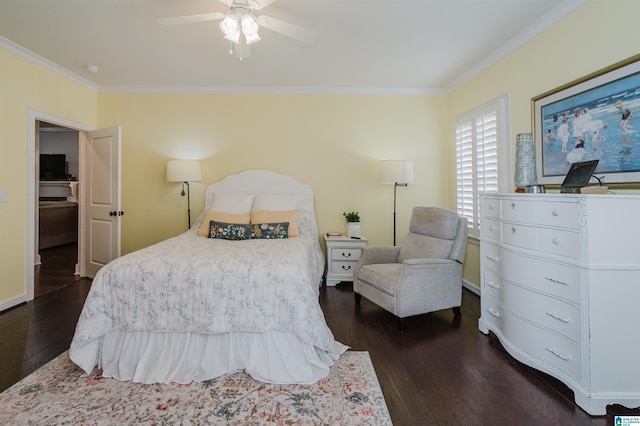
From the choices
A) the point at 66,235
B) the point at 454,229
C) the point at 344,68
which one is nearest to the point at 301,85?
the point at 344,68

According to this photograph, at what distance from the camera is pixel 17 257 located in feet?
10.4

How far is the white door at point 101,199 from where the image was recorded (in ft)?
12.3

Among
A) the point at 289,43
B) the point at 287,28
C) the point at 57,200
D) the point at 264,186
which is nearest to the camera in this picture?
the point at 287,28

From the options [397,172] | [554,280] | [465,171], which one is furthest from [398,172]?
[554,280]

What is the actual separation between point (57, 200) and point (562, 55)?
9.20 metres

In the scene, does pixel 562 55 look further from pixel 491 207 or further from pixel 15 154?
pixel 15 154

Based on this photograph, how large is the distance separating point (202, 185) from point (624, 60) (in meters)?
4.32

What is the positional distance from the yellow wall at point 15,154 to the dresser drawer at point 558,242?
15.7 ft

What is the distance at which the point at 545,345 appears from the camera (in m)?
1.88

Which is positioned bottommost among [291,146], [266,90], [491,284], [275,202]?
[491,284]

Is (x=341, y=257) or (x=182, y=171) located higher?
(x=182, y=171)

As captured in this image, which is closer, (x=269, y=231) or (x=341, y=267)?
(x=269, y=231)

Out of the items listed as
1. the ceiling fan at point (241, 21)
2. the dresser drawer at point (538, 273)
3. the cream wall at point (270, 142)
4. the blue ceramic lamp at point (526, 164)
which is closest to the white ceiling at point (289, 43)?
the cream wall at point (270, 142)

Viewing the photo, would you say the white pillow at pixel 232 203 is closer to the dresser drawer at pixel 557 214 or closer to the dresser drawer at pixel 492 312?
the dresser drawer at pixel 492 312
